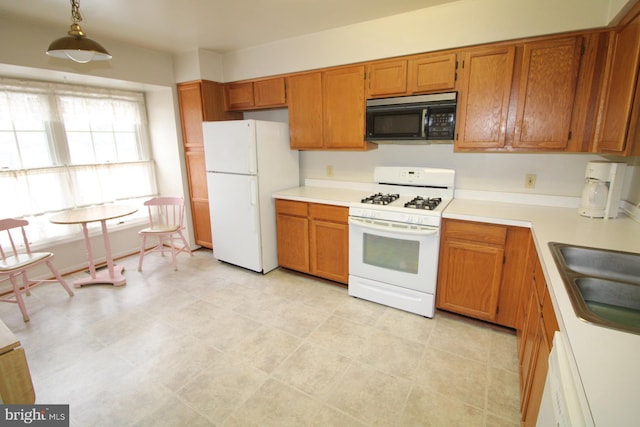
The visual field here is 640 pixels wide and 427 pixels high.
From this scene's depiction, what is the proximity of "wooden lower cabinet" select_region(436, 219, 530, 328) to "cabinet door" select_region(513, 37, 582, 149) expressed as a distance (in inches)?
28.8

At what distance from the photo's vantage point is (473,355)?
2113 mm

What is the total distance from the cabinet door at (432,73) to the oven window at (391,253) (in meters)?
1.28

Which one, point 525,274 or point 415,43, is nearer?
point 525,274

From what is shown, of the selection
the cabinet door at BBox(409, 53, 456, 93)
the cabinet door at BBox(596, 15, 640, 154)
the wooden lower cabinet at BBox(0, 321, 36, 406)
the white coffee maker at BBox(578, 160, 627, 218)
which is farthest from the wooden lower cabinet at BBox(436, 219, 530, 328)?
the wooden lower cabinet at BBox(0, 321, 36, 406)

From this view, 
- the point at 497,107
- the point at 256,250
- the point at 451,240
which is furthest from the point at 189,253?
the point at 497,107

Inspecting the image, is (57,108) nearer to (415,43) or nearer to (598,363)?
(415,43)

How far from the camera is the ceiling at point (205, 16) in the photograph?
2.37 meters

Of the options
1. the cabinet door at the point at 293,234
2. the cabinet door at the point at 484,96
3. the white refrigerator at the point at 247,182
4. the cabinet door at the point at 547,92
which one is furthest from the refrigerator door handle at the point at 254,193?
the cabinet door at the point at 547,92

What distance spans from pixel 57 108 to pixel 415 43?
12.4ft

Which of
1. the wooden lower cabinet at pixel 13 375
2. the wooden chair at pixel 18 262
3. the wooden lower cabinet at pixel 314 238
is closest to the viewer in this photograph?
the wooden lower cabinet at pixel 13 375

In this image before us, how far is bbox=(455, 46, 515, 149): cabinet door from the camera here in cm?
227

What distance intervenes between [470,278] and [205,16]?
309 cm

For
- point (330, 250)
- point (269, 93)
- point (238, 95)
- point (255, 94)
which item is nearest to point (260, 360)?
point (330, 250)

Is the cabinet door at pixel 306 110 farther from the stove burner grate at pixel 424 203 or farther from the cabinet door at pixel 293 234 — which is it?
the stove burner grate at pixel 424 203
